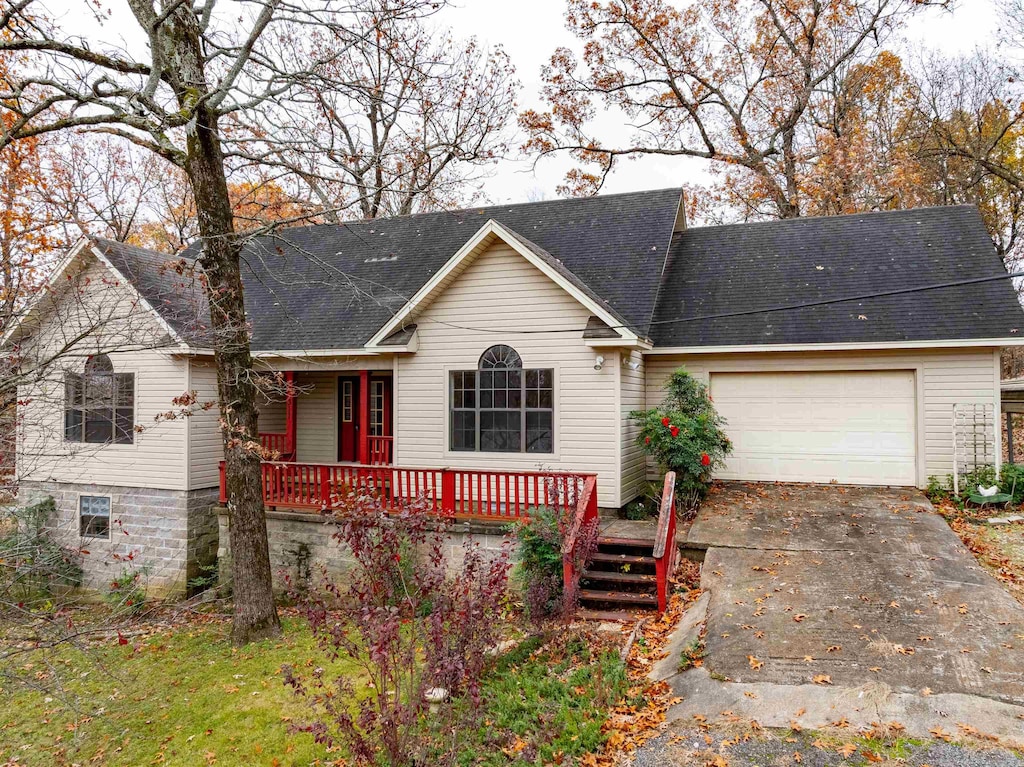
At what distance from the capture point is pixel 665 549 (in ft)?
24.0

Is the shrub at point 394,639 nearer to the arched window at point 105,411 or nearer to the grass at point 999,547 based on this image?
the grass at point 999,547

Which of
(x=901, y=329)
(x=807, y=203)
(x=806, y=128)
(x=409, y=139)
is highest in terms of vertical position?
(x=806, y=128)

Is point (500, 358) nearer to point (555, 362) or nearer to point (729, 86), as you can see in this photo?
point (555, 362)

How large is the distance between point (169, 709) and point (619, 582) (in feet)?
18.3

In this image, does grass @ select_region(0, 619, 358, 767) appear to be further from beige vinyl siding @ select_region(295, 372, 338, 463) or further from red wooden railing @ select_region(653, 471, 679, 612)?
beige vinyl siding @ select_region(295, 372, 338, 463)

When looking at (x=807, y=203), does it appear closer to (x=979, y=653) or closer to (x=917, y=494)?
(x=917, y=494)

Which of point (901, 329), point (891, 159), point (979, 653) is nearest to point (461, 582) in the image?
point (979, 653)

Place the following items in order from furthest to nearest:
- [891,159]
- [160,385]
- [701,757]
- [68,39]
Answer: [891,159], [160,385], [68,39], [701,757]

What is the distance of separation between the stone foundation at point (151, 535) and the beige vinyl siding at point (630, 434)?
317 inches

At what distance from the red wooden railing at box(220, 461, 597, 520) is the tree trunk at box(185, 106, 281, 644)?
1.20 metres

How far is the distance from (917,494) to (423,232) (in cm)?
1167

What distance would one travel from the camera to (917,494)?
10.5m

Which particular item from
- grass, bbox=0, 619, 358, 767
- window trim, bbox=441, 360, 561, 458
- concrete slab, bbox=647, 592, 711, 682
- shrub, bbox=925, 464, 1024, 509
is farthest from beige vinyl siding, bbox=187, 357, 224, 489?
shrub, bbox=925, 464, 1024, 509

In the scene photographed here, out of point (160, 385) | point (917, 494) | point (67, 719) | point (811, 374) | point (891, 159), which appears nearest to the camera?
point (67, 719)
